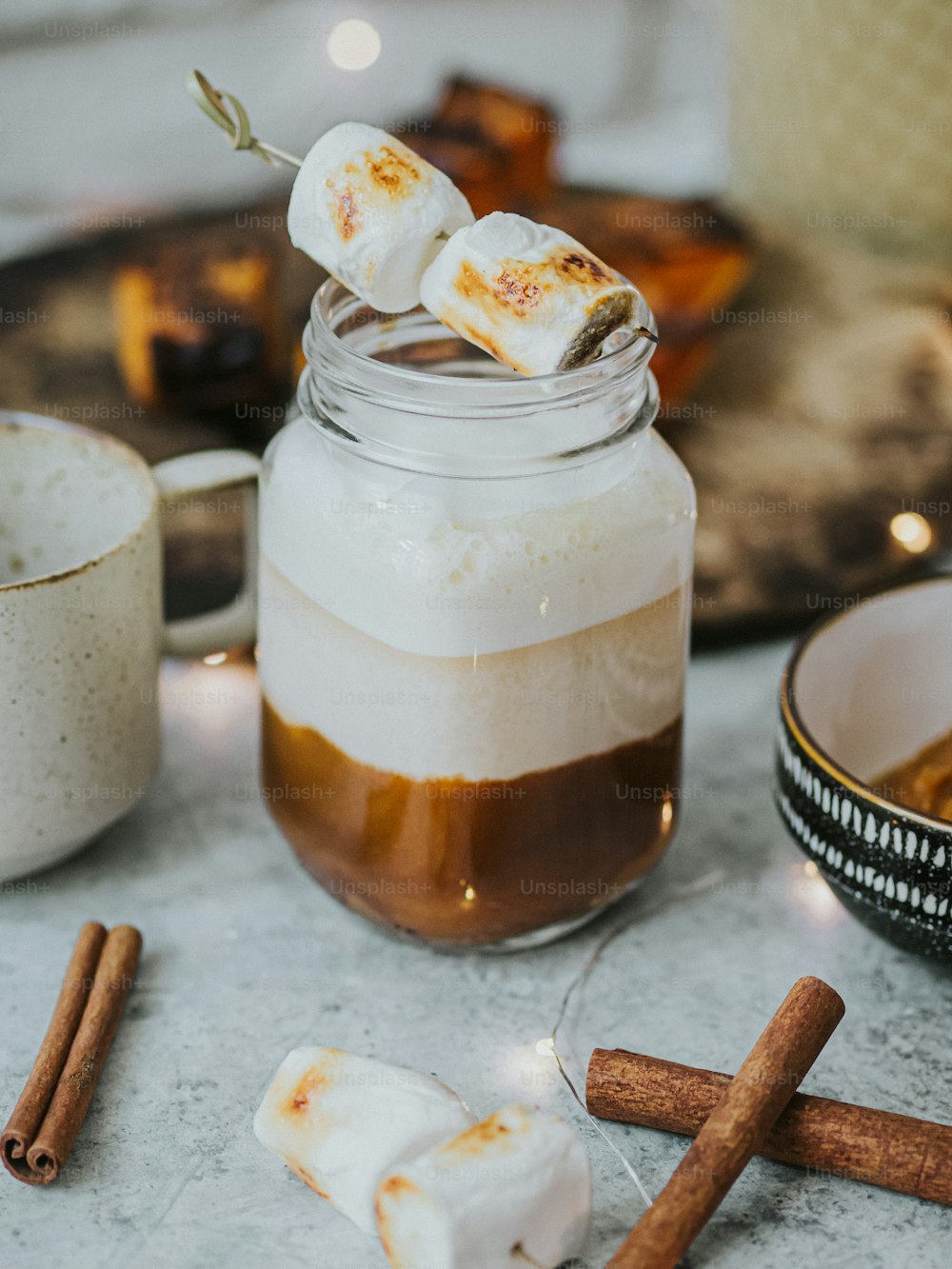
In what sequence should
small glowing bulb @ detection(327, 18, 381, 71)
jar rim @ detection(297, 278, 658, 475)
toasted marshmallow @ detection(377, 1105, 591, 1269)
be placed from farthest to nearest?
small glowing bulb @ detection(327, 18, 381, 71) → jar rim @ detection(297, 278, 658, 475) → toasted marshmallow @ detection(377, 1105, 591, 1269)

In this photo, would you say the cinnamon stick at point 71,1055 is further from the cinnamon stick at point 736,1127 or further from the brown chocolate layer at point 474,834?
the cinnamon stick at point 736,1127

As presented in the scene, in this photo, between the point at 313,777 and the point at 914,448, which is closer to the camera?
the point at 313,777

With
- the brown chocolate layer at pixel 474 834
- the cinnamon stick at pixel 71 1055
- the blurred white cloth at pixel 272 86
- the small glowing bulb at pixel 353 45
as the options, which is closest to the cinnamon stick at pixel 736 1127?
the brown chocolate layer at pixel 474 834

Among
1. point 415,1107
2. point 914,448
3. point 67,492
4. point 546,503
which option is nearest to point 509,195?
point 914,448

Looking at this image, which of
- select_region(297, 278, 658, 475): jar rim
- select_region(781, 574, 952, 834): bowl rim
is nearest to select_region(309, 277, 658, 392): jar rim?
select_region(297, 278, 658, 475): jar rim

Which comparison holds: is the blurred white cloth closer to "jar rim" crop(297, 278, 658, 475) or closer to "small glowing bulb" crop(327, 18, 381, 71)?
"small glowing bulb" crop(327, 18, 381, 71)

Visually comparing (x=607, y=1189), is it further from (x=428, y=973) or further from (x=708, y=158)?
(x=708, y=158)
